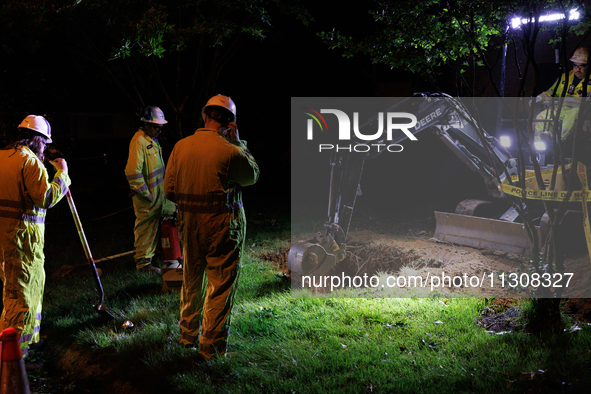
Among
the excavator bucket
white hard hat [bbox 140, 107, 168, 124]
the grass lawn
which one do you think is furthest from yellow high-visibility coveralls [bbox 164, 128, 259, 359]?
the excavator bucket

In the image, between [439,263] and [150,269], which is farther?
[439,263]

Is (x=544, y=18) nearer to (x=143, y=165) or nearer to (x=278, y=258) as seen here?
(x=278, y=258)

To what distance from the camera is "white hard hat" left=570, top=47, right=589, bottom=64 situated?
16.1ft

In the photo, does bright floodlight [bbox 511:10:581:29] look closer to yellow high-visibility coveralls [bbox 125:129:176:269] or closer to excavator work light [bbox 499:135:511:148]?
excavator work light [bbox 499:135:511:148]

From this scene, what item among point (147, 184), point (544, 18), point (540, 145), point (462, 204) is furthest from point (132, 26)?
point (462, 204)

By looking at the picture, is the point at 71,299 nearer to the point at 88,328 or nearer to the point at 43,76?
the point at 88,328

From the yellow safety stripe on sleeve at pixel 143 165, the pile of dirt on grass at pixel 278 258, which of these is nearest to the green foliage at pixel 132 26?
the yellow safety stripe on sleeve at pixel 143 165

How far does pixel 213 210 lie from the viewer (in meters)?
3.81

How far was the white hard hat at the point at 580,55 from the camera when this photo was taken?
4895mm

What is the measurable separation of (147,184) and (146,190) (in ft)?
0.70

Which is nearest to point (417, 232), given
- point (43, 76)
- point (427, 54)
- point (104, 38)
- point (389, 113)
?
point (389, 113)

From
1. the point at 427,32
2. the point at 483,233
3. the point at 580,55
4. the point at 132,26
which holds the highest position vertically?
the point at 132,26

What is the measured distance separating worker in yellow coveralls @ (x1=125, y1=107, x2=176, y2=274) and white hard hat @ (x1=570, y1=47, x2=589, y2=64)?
5179mm

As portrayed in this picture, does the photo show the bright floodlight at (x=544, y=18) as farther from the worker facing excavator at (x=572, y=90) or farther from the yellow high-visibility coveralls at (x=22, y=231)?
the yellow high-visibility coveralls at (x=22, y=231)
